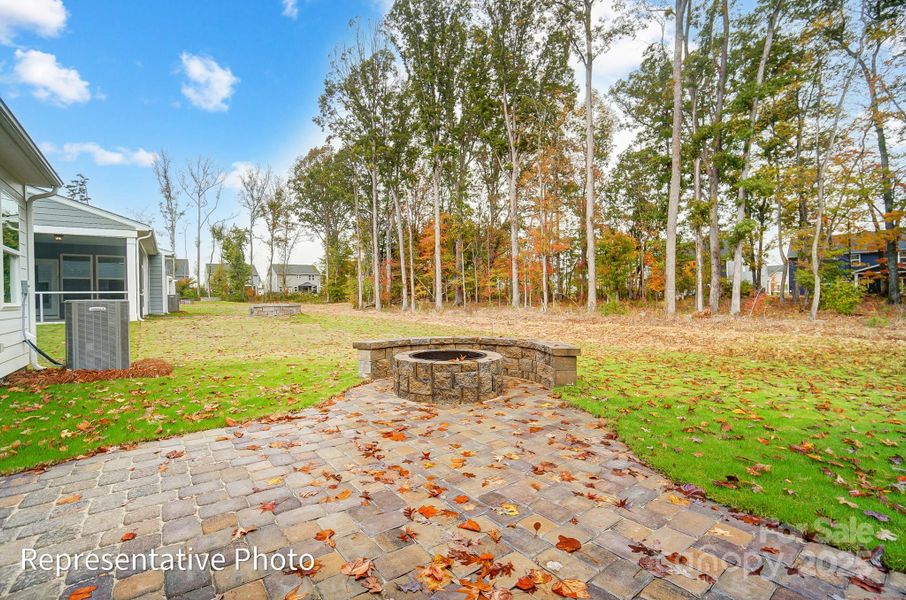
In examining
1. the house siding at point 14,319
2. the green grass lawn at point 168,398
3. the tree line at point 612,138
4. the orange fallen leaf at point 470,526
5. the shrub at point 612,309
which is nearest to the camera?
the orange fallen leaf at point 470,526

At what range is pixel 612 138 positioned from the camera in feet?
75.9

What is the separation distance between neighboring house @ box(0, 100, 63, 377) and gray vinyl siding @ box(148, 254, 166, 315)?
13.5m

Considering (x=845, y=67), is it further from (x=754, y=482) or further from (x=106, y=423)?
(x=106, y=423)

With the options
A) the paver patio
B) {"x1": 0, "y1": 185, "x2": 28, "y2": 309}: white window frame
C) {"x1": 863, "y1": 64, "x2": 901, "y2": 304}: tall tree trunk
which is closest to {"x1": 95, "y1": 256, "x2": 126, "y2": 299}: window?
{"x1": 0, "y1": 185, "x2": 28, "y2": 309}: white window frame

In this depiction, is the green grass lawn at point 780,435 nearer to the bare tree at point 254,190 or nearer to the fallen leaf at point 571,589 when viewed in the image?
the fallen leaf at point 571,589

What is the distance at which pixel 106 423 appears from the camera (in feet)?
12.7

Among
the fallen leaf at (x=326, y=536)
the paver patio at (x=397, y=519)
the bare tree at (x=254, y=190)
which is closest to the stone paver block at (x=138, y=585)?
the paver patio at (x=397, y=519)

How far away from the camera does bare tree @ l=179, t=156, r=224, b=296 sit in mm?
32188

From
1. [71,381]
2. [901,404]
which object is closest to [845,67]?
[901,404]

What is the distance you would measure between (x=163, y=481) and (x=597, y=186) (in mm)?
28023

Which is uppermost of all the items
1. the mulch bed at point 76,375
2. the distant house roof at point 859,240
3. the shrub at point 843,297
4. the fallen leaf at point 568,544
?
the distant house roof at point 859,240

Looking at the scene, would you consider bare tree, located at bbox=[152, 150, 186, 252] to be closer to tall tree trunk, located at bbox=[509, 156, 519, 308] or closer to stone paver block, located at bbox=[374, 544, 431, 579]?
tall tree trunk, located at bbox=[509, 156, 519, 308]

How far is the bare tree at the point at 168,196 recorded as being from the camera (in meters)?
30.5

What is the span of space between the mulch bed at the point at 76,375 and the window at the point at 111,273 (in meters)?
13.7
